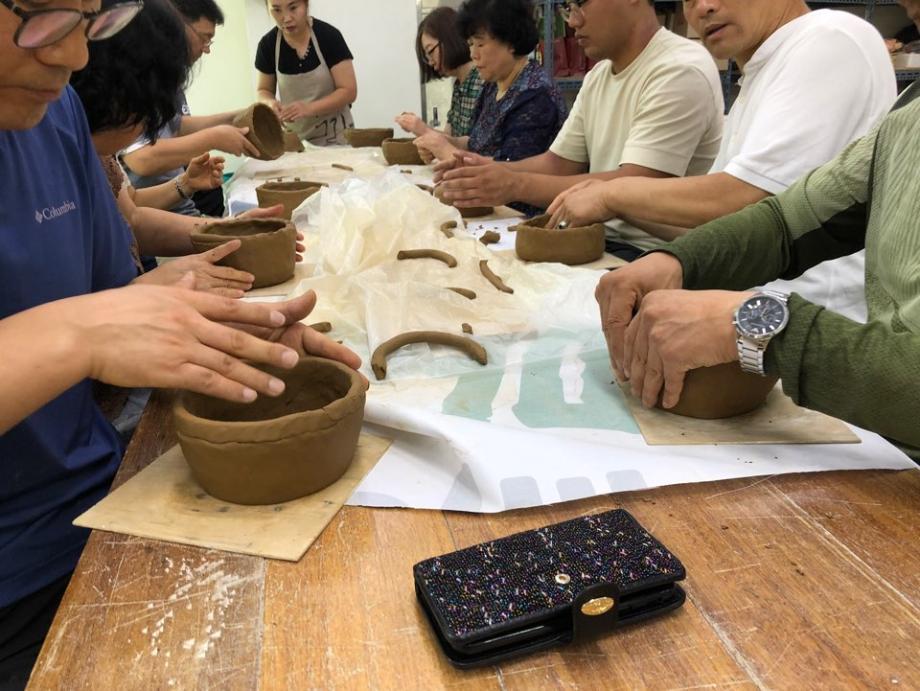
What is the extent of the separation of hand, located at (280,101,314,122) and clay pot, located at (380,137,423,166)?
1.01 metres

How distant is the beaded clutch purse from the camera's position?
500 mm

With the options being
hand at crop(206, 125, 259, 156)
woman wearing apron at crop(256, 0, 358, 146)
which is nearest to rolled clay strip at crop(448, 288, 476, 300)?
hand at crop(206, 125, 259, 156)

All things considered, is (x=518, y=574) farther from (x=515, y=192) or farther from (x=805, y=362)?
(x=515, y=192)

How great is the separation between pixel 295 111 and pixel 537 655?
3.58 m

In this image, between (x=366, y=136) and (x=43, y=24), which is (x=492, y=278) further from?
(x=366, y=136)

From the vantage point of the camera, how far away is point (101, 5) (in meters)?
0.73

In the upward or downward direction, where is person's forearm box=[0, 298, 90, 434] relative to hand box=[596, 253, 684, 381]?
upward

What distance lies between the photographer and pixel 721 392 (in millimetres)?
833

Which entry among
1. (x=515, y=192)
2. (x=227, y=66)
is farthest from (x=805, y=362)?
(x=227, y=66)

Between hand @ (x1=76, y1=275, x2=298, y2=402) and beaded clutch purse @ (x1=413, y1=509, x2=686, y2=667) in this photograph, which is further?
hand @ (x1=76, y1=275, x2=298, y2=402)

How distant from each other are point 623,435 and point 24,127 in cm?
82

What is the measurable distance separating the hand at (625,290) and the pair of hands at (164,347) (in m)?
0.49

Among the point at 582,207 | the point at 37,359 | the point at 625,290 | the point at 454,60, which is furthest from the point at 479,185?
the point at 454,60

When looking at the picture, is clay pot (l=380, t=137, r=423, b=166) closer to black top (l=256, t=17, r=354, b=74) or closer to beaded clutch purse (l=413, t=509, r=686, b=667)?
black top (l=256, t=17, r=354, b=74)
